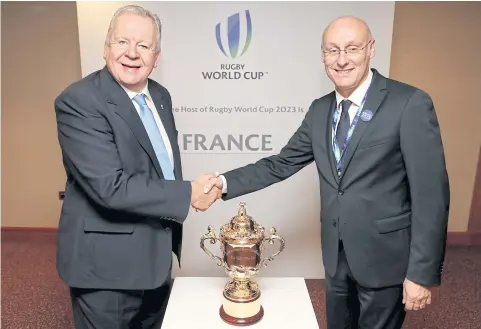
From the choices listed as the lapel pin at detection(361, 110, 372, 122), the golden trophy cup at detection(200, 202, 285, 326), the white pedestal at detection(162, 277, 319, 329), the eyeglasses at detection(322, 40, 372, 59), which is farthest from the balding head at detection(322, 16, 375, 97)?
the white pedestal at detection(162, 277, 319, 329)

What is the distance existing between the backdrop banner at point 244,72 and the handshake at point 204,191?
0.95 meters

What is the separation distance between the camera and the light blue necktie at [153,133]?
5.75 ft

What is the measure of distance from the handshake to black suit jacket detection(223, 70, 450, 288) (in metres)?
0.45

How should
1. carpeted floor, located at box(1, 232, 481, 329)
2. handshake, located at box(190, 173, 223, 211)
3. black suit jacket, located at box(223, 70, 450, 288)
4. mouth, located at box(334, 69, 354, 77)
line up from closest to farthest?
black suit jacket, located at box(223, 70, 450, 288), mouth, located at box(334, 69, 354, 77), handshake, located at box(190, 173, 223, 211), carpeted floor, located at box(1, 232, 481, 329)

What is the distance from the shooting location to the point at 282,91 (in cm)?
286

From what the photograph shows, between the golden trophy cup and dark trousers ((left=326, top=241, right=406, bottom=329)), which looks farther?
dark trousers ((left=326, top=241, right=406, bottom=329))

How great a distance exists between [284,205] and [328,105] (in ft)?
4.13

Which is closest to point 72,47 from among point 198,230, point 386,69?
point 198,230

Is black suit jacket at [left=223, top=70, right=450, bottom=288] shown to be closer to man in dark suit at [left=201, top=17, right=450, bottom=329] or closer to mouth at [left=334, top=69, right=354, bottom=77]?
man in dark suit at [left=201, top=17, right=450, bottom=329]

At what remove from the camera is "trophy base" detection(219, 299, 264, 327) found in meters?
1.63

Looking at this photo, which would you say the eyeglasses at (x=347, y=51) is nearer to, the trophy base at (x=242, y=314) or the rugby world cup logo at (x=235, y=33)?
the trophy base at (x=242, y=314)

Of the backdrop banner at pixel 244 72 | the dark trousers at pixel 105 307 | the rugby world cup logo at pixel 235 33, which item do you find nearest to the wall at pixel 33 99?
the backdrop banner at pixel 244 72

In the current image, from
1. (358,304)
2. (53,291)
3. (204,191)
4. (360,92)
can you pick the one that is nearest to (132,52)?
(204,191)

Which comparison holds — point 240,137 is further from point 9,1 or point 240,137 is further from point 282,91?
point 9,1
